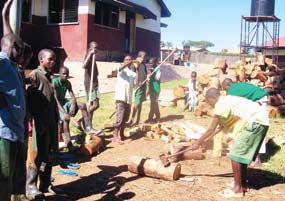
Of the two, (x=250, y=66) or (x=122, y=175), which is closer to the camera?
(x=122, y=175)

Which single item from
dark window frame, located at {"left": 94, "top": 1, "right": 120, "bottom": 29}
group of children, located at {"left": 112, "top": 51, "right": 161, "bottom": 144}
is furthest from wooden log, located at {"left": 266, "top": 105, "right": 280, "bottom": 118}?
dark window frame, located at {"left": 94, "top": 1, "right": 120, "bottom": 29}

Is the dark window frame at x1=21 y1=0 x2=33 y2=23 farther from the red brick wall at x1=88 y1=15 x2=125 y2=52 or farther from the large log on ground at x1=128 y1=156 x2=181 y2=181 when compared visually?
the large log on ground at x1=128 y1=156 x2=181 y2=181

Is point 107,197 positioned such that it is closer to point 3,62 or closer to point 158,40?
point 3,62

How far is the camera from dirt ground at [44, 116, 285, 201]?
5.33 metres

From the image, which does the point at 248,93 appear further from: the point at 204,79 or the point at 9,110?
the point at 204,79

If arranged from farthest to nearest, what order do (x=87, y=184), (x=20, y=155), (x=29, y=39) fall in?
(x=29, y=39) < (x=87, y=184) < (x=20, y=155)

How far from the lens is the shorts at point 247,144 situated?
530cm

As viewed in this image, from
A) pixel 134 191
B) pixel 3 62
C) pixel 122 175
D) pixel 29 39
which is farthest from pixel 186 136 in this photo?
pixel 29 39

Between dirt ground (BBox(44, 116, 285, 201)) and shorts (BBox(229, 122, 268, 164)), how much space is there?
22.0 inches

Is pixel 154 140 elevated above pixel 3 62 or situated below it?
below

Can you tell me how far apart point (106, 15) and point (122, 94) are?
1377cm

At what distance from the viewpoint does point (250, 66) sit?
43.9ft

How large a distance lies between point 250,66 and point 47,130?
9.88m

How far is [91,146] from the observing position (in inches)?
279
